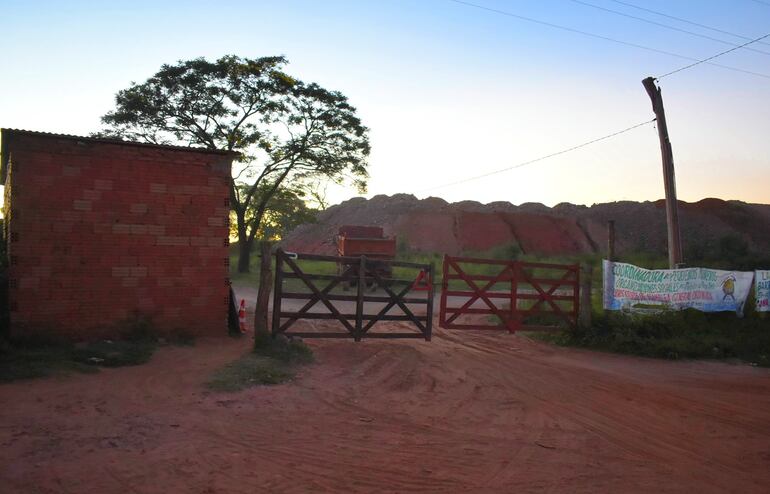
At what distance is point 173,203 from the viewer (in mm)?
10609

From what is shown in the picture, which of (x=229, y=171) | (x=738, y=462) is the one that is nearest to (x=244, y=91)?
(x=229, y=171)

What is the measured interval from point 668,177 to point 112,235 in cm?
1315

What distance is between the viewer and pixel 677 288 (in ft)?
44.0

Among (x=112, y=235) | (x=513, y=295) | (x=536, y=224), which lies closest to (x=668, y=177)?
(x=513, y=295)

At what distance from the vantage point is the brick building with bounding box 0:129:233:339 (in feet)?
30.9

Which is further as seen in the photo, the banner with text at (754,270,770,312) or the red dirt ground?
the banner with text at (754,270,770,312)

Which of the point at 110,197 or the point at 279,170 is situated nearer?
the point at 110,197

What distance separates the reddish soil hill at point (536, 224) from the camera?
56.7m

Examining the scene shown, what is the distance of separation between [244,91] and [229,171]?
17361mm

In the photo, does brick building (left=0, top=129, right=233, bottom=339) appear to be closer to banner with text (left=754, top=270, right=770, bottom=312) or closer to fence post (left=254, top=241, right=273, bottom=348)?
fence post (left=254, top=241, right=273, bottom=348)

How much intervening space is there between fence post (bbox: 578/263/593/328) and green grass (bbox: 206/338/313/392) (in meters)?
6.49

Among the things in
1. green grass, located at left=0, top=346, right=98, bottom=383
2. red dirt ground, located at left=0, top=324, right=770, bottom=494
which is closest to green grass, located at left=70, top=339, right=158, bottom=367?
green grass, located at left=0, top=346, right=98, bottom=383

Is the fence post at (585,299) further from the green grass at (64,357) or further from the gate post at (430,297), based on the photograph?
the green grass at (64,357)

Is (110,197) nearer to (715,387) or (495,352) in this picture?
(495,352)
